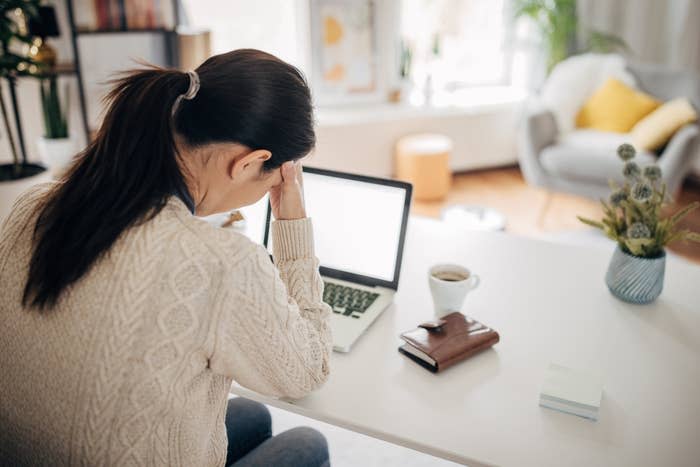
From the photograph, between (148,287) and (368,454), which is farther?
(368,454)

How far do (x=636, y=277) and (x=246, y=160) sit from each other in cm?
87

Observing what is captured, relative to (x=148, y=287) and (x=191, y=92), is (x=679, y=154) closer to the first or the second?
(x=191, y=92)

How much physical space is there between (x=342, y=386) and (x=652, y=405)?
1.69ft

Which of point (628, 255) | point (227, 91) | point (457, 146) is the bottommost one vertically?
point (457, 146)

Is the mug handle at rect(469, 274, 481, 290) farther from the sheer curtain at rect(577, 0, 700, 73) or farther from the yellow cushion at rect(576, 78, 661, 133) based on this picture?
the sheer curtain at rect(577, 0, 700, 73)

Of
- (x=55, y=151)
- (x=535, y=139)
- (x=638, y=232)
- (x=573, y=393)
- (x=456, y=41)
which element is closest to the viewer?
(x=573, y=393)

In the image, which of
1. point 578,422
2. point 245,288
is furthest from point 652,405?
point 245,288

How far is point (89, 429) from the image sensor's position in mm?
753

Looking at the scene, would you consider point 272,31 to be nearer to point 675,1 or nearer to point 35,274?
point 675,1

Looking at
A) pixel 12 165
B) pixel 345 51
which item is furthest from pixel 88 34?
pixel 345 51

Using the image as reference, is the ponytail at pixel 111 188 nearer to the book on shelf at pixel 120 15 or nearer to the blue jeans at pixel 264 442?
the blue jeans at pixel 264 442

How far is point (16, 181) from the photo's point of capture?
221 centimetres

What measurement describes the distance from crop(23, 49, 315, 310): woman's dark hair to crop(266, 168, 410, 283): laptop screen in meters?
0.47

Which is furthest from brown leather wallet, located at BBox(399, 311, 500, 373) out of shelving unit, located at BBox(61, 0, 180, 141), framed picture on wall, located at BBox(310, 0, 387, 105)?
framed picture on wall, located at BBox(310, 0, 387, 105)
